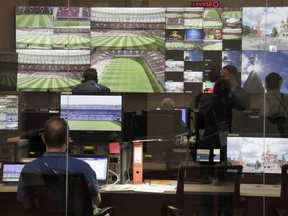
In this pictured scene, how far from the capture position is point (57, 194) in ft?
12.8

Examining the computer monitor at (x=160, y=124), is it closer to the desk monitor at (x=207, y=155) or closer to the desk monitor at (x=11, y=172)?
the desk monitor at (x=207, y=155)

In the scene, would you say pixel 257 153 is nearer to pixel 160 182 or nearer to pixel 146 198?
pixel 160 182

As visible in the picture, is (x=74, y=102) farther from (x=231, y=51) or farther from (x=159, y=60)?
(x=231, y=51)

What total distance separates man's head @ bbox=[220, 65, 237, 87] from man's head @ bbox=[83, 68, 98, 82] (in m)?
1.36

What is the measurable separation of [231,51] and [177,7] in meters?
0.76

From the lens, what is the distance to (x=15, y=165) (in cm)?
445

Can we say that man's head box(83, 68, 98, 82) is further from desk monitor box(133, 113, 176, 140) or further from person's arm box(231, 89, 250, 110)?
person's arm box(231, 89, 250, 110)

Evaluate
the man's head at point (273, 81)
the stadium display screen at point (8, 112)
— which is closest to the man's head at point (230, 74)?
the man's head at point (273, 81)

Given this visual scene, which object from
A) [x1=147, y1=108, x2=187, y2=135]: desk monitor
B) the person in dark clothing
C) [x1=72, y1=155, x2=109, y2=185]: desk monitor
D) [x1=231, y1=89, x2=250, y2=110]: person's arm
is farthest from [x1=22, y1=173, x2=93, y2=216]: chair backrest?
[x1=231, y1=89, x2=250, y2=110]: person's arm

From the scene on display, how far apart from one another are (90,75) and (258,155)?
6.43 ft

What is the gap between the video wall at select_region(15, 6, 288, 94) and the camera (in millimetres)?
5016

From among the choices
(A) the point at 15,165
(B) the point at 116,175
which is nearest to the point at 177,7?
(B) the point at 116,175

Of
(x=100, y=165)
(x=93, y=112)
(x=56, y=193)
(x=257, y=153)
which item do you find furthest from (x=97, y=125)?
(x=257, y=153)

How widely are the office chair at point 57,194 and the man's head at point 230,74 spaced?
1.99m
